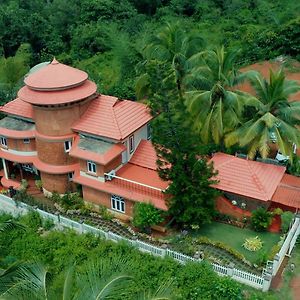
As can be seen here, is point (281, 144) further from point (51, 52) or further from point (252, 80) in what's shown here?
point (51, 52)

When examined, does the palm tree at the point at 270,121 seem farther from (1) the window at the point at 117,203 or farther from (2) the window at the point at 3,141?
(2) the window at the point at 3,141

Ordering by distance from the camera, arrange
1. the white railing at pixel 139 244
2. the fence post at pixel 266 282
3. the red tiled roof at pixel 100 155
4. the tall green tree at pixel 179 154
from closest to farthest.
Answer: the fence post at pixel 266 282 → the white railing at pixel 139 244 → the tall green tree at pixel 179 154 → the red tiled roof at pixel 100 155

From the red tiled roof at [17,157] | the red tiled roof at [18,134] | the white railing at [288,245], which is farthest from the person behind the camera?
the red tiled roof at [17,157]

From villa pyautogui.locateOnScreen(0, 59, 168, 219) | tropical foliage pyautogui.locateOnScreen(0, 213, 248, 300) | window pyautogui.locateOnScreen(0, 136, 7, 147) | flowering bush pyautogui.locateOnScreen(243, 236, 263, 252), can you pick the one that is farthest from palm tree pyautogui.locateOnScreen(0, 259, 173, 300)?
window pyautogui.locateOnScreen(0, 136, 7, 147)

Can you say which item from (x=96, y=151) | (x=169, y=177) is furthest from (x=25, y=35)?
(x=169, y=177)

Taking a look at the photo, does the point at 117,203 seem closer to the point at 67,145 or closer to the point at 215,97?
the point at 67,145

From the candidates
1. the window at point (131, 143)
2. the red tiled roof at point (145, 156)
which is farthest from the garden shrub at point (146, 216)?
the window at point (131, 143)

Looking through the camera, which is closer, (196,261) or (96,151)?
(196,261)

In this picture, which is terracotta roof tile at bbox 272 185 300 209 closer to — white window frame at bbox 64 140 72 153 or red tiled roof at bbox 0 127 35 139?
white window frame at bbox 64 140 72 153
